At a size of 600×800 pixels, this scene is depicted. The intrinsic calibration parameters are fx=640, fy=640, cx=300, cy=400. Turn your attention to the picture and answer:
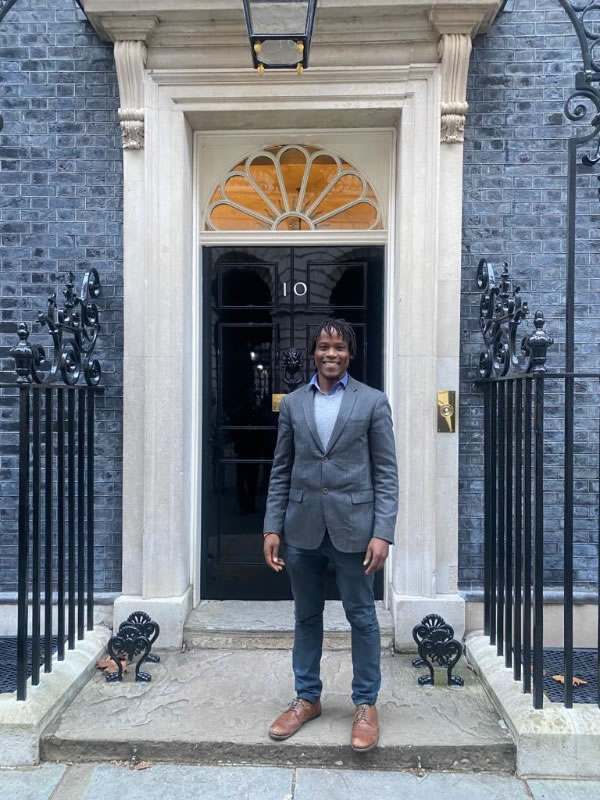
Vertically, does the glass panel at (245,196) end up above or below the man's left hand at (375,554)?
above

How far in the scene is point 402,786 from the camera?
2.87 metres

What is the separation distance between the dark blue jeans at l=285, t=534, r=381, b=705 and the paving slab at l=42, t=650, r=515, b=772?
0.23m

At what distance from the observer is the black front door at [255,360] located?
455 centimetres

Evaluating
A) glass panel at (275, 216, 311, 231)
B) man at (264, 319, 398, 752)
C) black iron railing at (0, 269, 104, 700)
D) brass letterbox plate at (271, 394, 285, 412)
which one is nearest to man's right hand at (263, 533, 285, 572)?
man at (264, 319, 398, 752)

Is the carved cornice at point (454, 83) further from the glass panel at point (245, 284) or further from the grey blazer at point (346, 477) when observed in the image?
the grey blazer at point (346, 477)

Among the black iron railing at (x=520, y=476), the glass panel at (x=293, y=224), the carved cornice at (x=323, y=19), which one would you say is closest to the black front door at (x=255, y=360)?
the glass panel at (x=293, y=224)

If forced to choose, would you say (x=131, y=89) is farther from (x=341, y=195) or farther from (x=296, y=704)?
(x=296, y=704)

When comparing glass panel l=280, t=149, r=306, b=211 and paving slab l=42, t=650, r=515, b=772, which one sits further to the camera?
glass panel l=280, t=149, r=306, b=211

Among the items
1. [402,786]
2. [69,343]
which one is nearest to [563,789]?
[402,786]

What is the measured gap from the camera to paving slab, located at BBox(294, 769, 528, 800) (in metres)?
2.80

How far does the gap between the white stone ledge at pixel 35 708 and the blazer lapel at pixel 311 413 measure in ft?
6.19

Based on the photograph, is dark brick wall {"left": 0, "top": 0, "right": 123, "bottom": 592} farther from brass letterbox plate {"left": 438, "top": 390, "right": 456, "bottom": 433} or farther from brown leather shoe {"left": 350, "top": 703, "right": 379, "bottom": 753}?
brass letterbox plate {"left": 438, "top": 390, "right": 456, "bottom": 433}

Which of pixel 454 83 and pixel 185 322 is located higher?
pixel 454 83

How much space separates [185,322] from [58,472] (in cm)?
127
